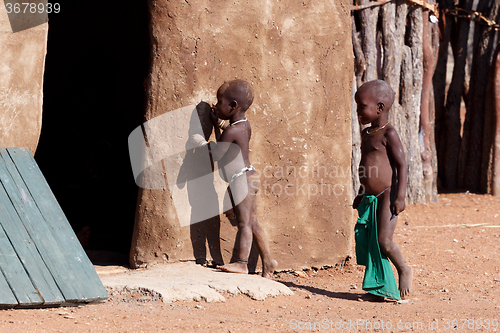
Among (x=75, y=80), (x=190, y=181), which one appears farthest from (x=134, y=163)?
(x=75, y=80)

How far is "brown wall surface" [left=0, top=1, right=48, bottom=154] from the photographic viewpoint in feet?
11.9

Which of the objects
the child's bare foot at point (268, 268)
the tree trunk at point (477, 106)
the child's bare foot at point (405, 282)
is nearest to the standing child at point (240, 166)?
Answer: the child's bare foot at point (268, 268)

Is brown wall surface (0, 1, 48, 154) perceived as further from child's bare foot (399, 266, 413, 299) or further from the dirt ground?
child's bare foot (399, 266, 413, 299)

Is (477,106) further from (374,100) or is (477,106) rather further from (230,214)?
(230,214)

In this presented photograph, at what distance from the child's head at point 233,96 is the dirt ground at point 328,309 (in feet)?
4.15

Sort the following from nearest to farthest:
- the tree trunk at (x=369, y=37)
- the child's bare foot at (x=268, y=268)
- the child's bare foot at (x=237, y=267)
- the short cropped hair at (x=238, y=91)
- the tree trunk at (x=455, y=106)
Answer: the short cropped hair at (x=238, y=91) → the child's bare foot at (x=237, y=267) → the child's bare foot at (x=268, y=268) → the tree trunk at (x=369, y=37) → the tree trunk at (x=455, y=106)

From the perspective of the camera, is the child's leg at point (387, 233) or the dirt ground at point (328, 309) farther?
the child's leg at point (387, 233)

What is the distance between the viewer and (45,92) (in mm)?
6086

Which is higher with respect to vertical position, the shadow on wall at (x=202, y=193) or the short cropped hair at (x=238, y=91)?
the short cropped hair at (x=238, y=91)

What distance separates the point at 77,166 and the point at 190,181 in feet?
6.76

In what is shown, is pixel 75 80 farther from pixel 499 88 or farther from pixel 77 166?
pixel 499 88

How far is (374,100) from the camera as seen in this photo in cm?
369

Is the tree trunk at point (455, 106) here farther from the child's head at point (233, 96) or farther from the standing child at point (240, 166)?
the child's head at point (233, 96)

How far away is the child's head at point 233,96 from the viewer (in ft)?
12.8
